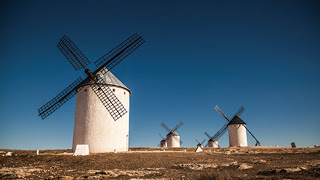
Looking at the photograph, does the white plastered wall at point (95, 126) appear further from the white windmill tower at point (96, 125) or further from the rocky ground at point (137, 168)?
the rocky ground at point (137, 168)

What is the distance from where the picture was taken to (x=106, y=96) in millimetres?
18656

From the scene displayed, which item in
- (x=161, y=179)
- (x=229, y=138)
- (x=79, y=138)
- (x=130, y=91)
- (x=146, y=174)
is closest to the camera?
(x=161, y=179)

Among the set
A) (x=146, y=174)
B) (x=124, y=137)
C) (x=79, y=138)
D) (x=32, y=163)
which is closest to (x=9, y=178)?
(x=32, y=163)

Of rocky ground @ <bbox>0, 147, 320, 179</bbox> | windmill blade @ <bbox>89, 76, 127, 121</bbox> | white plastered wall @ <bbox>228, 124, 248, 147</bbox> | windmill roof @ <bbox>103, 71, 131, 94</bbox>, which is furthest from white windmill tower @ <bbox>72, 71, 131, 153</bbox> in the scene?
white plastered wall @ <bbox>228, 124, 248, 147</bbox>

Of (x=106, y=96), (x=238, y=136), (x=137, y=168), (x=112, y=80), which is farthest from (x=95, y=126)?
(x=238, y=136)

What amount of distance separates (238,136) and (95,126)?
Result: 26939 mm

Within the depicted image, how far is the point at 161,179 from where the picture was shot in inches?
302

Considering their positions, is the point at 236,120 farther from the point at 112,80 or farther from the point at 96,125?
the point at 96,125

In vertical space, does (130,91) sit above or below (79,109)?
above

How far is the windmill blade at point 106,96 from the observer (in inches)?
733

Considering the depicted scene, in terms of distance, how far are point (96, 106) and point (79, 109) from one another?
194 centimetres

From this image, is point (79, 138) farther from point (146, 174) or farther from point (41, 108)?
point (146, 174)

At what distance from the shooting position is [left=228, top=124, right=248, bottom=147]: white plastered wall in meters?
35.9

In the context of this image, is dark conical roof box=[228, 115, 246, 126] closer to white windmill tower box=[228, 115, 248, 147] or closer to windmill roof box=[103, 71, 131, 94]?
white windmill tower box=[228, 115, 248, 147]
